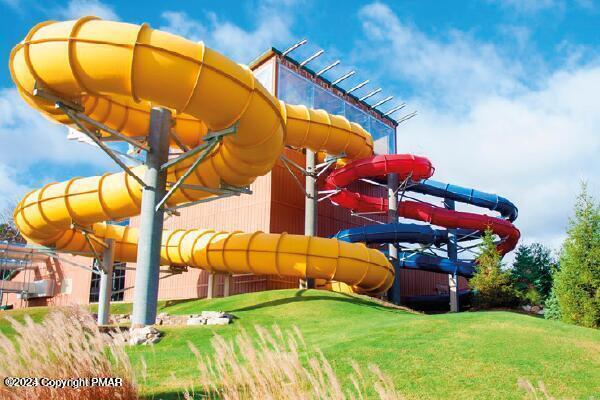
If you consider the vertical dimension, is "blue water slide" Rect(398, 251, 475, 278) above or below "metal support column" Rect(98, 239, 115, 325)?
above

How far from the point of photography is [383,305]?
24.4 meters

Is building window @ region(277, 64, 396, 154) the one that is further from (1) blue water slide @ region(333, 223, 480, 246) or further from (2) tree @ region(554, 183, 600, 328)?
(2) tree @ region(554, 183, 600, 328)

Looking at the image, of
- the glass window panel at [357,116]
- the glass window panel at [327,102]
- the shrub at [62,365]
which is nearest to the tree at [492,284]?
the glass window panel at [327,102]

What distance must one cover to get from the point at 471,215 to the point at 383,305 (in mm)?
12960

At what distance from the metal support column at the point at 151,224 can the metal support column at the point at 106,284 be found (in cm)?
712

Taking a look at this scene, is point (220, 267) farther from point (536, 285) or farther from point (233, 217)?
point (536, 285)

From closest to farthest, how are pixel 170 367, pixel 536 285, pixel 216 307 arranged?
pixel 170 367 < pixel 216 307 < pixel 536 285

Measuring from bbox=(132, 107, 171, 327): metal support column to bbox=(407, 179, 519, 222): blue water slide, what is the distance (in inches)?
882

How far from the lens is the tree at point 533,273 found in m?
31.6

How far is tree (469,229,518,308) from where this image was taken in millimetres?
28047

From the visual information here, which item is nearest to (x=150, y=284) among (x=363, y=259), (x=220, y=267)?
(x=220, y=267)

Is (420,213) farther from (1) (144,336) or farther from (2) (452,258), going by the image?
(1) (144,336)

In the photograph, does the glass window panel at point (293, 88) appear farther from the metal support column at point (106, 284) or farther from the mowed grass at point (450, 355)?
the mowed grass at point (450, 355)

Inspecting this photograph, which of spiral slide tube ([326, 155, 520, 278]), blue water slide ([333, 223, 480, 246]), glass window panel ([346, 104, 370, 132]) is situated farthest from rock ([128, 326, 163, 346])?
glass window panel ([346, 104, 370, 132])
